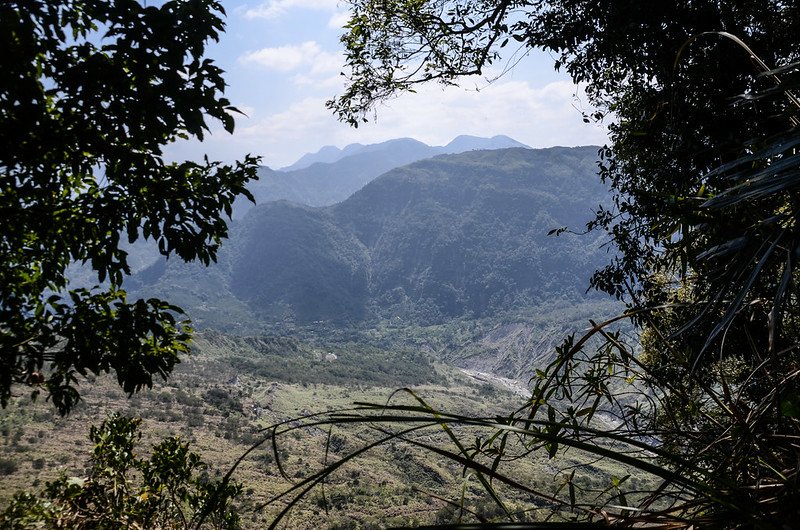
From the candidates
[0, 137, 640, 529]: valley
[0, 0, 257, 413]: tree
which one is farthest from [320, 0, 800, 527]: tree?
[0, 0, 257, 413]: tree

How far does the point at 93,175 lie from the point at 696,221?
3856 millimetres

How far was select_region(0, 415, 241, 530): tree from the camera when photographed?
11.6 feet

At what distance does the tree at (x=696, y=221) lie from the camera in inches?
32.0

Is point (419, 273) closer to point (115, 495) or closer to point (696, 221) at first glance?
point (115, 495)

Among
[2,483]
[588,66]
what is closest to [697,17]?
[588,66]

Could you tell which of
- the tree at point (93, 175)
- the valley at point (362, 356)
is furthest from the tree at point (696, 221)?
the tree at point (93, 175)

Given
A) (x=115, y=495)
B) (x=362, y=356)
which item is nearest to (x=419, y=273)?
(x=362, y=356)

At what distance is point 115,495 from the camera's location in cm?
388

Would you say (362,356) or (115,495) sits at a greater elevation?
(115,495)

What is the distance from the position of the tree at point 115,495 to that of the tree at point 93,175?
913 millimetres

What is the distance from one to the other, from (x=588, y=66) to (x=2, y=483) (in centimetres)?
3212

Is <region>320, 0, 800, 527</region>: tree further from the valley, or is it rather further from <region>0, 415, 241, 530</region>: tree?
<region>0, 415, 241, 530</region>: tree

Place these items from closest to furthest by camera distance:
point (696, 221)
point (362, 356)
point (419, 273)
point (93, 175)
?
point (696, 221) → point (93, 175) → point (362, 356) → point (419, 273)

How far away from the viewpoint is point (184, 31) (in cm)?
309
